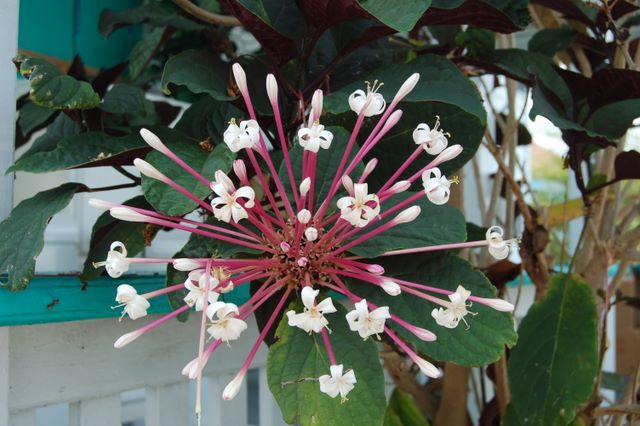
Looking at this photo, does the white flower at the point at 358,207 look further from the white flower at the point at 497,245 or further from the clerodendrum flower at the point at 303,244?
the white flower at the point at 497,245

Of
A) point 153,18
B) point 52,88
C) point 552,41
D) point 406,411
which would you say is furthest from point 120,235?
point 552,41

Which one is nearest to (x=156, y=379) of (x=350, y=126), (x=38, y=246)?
(x=38, y=246)

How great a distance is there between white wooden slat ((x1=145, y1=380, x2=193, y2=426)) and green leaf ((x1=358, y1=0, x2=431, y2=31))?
66 cm

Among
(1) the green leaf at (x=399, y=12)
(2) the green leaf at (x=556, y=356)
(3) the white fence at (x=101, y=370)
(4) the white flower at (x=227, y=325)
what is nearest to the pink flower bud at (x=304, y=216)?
(4) the white flower at (x=227, y=325)

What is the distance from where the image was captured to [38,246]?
0.71 m

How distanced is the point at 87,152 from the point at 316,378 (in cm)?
39

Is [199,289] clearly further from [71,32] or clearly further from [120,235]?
[71,32]

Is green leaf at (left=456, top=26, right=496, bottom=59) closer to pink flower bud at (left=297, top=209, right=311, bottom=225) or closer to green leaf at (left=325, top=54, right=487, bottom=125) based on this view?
green leaf at (left=325, top=54, right=487, bottom=125)

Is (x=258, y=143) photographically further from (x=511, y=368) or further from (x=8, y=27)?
(x=511, y=368)

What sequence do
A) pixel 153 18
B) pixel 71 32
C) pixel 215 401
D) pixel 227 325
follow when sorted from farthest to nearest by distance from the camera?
1. pixel 71 32
2. pixel 153 18
3. pixel 215 401
4. pixel 227 325

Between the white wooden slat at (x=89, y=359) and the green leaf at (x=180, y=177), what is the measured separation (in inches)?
12.9

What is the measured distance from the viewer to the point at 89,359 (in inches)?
36.2

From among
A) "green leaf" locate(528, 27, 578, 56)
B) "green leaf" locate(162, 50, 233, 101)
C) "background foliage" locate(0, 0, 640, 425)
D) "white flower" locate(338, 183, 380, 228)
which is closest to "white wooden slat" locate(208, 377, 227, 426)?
"background foliage" locate(0, 0, 640, 425)

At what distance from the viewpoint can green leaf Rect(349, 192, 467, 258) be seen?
28.1 inches
